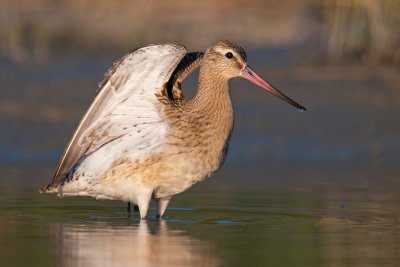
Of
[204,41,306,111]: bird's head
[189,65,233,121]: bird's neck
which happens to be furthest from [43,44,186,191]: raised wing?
[204,41,306,111]: bird's head

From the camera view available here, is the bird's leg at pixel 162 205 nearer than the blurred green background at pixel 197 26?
Yes

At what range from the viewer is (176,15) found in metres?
18.6

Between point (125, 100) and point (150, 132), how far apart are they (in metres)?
0.31

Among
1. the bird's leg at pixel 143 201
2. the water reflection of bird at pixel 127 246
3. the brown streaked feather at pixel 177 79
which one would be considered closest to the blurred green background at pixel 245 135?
the water reflection of bird at pixel 127 246

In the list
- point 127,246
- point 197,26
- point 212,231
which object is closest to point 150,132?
point 212,231

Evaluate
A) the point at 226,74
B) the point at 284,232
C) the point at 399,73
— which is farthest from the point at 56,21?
the point at 284,232

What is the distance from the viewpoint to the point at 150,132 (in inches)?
401

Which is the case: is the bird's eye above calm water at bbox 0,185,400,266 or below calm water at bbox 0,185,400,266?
above

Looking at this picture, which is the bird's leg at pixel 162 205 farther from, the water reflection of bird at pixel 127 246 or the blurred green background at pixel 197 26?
the blurred green background at pixel 197 26

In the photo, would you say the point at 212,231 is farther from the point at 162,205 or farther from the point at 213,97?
the point at 213,97

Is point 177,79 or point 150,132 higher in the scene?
point 177,79

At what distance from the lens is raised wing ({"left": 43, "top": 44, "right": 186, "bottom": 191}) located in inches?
389

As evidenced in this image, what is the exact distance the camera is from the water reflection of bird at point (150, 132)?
9992 mm

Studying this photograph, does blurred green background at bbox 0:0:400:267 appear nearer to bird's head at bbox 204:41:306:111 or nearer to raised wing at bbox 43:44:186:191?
raised wing at bbox 43:44:186:191
